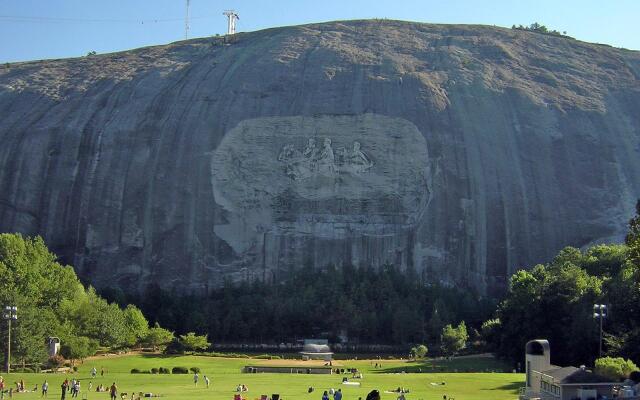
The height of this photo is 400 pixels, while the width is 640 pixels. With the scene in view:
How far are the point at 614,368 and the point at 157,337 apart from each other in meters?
34.3

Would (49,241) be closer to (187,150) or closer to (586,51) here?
(187,150)

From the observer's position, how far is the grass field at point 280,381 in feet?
124

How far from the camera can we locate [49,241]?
81.1 m

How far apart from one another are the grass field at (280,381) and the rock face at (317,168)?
72.6 ft

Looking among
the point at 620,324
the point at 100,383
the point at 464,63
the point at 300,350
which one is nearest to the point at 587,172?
the point at 464,63

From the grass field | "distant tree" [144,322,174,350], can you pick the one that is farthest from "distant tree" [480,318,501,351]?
"distant tree" [144,322,174,350]

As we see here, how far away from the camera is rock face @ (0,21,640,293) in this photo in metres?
79.1

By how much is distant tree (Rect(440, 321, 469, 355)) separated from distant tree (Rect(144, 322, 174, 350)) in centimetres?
1743

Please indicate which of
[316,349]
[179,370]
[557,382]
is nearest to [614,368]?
[557,382]

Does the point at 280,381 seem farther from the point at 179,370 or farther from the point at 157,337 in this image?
the point at 157,337

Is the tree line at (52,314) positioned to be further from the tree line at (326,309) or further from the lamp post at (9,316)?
the tree line at (326,309)

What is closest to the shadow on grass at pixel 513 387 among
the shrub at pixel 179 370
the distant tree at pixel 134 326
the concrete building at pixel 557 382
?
the concrete building at pixel 557 382

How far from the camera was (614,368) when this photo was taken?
34812 millimetres

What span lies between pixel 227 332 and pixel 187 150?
2076 cm
